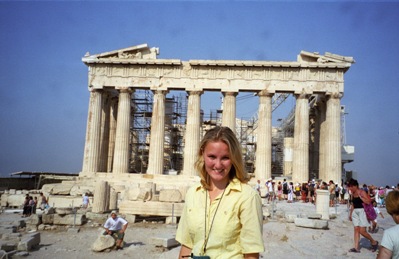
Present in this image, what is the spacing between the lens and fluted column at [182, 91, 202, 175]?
1110 inches

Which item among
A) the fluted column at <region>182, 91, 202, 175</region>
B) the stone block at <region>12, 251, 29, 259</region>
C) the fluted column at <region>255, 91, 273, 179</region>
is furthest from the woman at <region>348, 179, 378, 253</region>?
the fluted column at <region>182, 91, 202, 175</region>

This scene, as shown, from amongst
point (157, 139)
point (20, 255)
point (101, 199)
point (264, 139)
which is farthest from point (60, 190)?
point (264, 139)

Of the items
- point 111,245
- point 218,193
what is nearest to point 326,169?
point 111,245

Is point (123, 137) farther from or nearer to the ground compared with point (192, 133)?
nearer to the ground

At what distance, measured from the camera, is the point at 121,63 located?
1157 inches

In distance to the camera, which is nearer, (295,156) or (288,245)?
(288,245)

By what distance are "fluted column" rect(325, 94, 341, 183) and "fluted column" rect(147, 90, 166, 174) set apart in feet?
40.8

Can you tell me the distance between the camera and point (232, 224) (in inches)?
101

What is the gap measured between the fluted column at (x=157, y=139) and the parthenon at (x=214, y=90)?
15 millimetres

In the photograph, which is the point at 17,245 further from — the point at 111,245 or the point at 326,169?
the point at 326,169

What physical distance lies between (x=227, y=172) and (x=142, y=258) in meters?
7.38

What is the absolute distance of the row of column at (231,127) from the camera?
2812cm

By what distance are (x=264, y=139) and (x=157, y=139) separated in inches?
320

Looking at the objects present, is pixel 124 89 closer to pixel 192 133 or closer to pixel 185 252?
pixel 192 133
